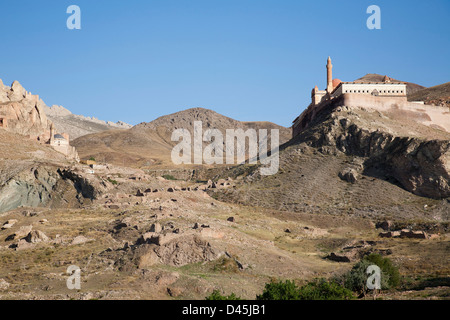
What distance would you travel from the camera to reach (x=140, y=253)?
32.9 meters

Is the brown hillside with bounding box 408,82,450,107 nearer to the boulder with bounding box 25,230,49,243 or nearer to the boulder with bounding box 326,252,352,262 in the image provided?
the boulder with bounding box 326,252,352,262

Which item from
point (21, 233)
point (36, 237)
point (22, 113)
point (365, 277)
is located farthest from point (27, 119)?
point (365, 277)

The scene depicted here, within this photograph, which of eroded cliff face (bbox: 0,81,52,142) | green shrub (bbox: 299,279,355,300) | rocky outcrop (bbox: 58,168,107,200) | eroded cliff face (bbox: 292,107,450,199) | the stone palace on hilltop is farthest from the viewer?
eroded cliff face (bbox: 0,81,52,142)

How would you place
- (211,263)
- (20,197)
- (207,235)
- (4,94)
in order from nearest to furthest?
(211,263) → (207,235) → (20,197) → (4,94)

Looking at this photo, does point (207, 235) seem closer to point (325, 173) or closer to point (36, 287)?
point (36, 287)

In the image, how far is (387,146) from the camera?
66125 millimetres

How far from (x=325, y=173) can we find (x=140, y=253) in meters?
36.7

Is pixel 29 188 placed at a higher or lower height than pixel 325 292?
higher

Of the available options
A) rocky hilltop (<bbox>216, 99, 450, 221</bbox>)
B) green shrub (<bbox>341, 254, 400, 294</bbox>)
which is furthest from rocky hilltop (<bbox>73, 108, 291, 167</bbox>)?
green shrub (<bbox>341, 254, 400, 294</bbox>)

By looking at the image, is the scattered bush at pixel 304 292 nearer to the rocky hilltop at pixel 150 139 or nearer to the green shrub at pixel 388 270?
the green shrub at pixel 388 270

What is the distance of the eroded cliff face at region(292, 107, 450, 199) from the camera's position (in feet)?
197

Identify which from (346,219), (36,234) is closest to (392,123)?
(346,219)

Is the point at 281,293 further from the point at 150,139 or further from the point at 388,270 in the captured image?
the point at 150,139

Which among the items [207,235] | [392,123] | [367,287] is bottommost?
[367,287]
